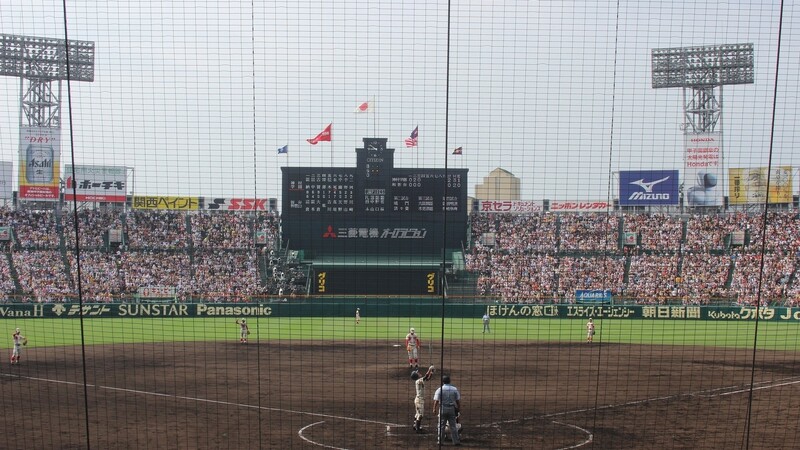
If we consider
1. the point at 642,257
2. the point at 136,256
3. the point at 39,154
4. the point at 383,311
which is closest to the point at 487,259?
the point at 383,311

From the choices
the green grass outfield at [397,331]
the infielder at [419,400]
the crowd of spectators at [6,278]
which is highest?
the infielder at [419,400]

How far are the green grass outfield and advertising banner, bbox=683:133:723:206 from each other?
682cm

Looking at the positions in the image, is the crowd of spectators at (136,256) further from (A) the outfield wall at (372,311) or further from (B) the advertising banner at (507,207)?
(B) the advertising banner at (507,207)

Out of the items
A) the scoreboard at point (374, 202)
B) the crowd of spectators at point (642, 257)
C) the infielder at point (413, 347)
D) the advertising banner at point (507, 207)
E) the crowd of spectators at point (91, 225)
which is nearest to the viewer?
the infielder at point (413, 347)

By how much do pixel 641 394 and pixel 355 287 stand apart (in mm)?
18060

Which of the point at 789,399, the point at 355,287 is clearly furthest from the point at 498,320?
the point at 789,399

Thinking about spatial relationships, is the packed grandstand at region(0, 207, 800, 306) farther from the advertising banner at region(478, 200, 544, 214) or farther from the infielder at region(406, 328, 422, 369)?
the infielder at region(406, 328, 422, 369)

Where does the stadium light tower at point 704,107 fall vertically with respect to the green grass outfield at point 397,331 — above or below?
above

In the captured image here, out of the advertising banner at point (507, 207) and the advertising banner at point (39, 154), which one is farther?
the advertising banner at point (507, 207)

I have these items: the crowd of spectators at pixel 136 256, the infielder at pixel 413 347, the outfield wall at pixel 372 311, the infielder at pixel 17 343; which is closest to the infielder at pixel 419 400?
the infielder at pixel 413 347

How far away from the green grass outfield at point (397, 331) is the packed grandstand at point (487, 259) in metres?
1.24

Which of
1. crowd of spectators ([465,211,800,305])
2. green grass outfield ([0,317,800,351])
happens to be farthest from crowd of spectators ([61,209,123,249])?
crowd of spectators ([465,211,800,305])

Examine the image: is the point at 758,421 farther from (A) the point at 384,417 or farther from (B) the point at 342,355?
(B) the point at 342,355

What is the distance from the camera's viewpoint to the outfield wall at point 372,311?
101 ft
